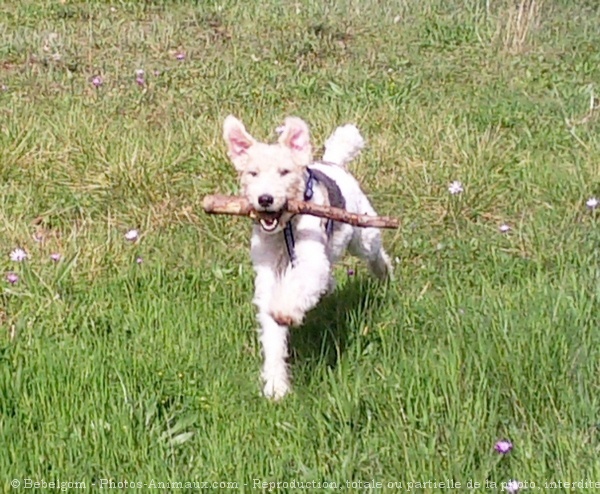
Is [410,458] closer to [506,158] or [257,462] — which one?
[257,462]

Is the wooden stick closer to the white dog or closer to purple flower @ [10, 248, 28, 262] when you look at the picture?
the white dog

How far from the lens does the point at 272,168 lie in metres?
4.41

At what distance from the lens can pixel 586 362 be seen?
157 inches

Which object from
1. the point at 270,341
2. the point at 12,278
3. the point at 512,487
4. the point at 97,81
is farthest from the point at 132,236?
the point at 97,81

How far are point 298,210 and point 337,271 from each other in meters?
1.53

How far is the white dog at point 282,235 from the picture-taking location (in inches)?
169

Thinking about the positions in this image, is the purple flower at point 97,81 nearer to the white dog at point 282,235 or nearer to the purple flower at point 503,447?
the white dog at point 282,235

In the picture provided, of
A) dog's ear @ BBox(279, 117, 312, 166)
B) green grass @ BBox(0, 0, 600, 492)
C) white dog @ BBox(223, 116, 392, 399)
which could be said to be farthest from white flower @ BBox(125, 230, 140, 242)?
dog's ear @ BBox(279, 117, 312, 166)

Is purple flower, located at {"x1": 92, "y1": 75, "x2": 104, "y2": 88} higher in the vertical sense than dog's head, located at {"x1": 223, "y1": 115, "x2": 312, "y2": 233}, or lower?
lower

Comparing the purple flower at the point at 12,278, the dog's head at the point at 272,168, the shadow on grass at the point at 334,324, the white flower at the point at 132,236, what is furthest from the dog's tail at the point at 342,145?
the purple flower at the point at 12,278

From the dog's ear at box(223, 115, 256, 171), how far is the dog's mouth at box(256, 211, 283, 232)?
29cm

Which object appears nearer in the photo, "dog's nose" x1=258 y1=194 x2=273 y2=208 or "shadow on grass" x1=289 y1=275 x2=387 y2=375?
"dog's nose" x1=258 y1=194 x2=273 y2=208

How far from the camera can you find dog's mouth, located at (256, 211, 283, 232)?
4.34 m

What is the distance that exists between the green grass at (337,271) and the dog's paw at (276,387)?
0.05 meters
